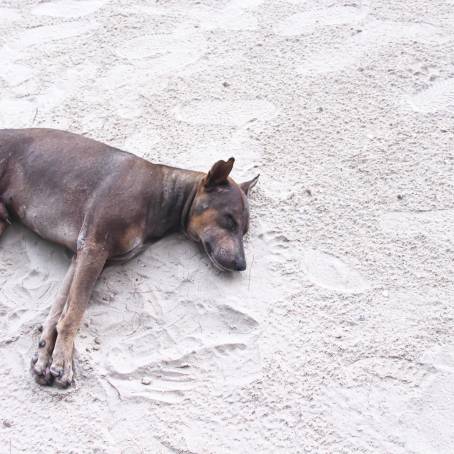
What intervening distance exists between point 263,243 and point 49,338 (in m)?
1.39

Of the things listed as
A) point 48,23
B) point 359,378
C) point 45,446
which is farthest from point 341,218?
point 48,23

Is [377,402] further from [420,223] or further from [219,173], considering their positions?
[219,173]

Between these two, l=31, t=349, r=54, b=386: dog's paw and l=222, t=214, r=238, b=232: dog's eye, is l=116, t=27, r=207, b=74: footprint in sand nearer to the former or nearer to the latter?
l=222, t=214, r=238, b=232: dog's eye

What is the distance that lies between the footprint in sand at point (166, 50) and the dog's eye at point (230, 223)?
6.83 ft

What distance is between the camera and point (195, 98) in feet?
19.3

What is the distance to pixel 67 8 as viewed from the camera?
708cm

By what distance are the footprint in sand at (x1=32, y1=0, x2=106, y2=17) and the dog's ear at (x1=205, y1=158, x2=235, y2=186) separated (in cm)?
306

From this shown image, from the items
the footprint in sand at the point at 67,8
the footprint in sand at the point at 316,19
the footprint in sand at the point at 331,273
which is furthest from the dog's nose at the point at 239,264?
the footprint in sand at the point at 67,8

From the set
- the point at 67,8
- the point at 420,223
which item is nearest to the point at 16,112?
the point at 67,8

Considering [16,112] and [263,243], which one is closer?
[263,243]

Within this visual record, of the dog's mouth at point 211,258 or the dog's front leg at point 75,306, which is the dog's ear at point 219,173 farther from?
the dog's front leg at point 75,306

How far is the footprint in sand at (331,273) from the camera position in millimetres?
4348

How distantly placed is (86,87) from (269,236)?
219cm

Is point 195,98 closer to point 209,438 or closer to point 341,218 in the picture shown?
point 341,218
